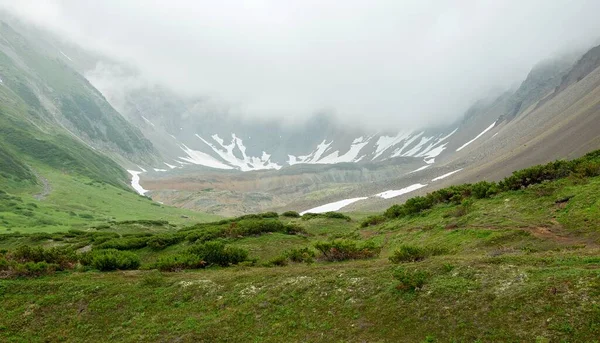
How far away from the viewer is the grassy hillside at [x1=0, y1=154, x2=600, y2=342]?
444 inches

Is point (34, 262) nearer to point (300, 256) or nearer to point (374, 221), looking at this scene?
point (300, 256)

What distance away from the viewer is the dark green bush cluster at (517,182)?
25250 mm

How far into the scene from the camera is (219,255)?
909 inches

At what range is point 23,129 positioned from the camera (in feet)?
505

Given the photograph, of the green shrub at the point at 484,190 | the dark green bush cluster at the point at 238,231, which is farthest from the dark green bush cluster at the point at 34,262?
the green shrub at the point at 484,190

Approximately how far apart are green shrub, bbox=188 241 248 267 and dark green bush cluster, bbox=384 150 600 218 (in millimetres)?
16550

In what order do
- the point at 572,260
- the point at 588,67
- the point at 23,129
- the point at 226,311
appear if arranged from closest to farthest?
the point at 572,260
the point at 226,311
the point at 23,129
the point at 588,67

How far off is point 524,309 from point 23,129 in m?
186

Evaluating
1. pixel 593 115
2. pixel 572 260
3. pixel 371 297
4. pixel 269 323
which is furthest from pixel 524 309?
pixel 593 115

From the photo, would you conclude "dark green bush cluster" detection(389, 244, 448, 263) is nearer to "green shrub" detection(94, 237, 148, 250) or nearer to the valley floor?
the valley floor

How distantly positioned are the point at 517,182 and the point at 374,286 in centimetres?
1868

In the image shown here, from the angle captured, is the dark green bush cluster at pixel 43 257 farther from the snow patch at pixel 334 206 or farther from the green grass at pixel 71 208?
the snow patch at pixel 334 206

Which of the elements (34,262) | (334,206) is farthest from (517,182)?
(334,206)

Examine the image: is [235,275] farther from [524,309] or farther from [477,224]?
[477,224]
